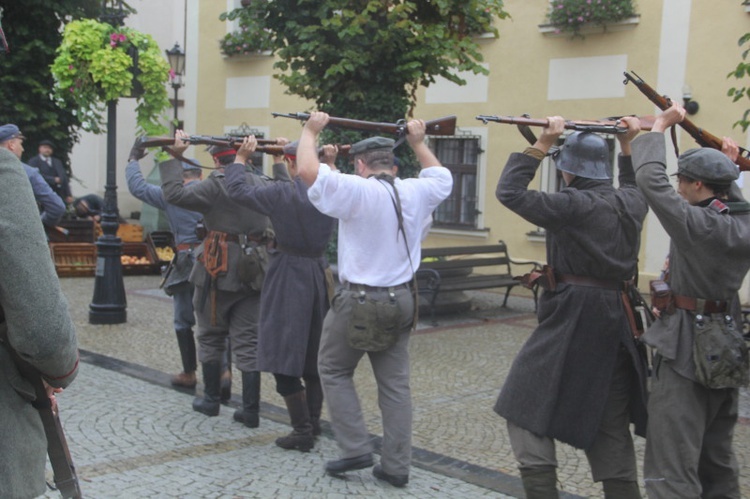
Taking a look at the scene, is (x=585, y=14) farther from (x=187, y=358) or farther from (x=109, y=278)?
(x=187, y=358)

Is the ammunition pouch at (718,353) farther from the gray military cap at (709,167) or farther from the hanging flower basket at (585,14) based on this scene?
the hanging flower basket at (585,14)

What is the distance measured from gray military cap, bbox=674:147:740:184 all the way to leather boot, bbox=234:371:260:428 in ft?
10.1

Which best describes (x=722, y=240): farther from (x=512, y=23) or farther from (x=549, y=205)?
(x=512, y=23)

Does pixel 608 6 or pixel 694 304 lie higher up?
pixel 608 6

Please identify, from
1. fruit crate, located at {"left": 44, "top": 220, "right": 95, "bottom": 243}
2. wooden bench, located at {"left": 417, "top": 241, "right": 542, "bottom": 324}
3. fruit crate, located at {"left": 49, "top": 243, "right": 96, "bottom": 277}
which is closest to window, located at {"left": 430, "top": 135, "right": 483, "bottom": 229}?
wooden bench, located at {"left": 417, "top": 241, "right": 542, "bottom": 324}

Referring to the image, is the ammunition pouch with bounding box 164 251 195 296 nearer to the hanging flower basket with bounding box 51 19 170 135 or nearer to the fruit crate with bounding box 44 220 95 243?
the hanging flower basket with bounding box 51 19 170 135

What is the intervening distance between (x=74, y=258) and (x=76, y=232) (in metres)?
0.97

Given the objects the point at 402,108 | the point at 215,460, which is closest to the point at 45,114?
the point at 402,108

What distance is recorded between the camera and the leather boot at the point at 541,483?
3.54 metres

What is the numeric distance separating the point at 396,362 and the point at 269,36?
5.93 meters

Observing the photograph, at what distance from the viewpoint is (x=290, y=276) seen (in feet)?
17.3

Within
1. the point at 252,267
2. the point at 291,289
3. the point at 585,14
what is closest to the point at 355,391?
the point at 291,289

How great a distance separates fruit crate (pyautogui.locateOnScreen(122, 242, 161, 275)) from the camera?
568 inches

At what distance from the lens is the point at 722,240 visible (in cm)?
345
